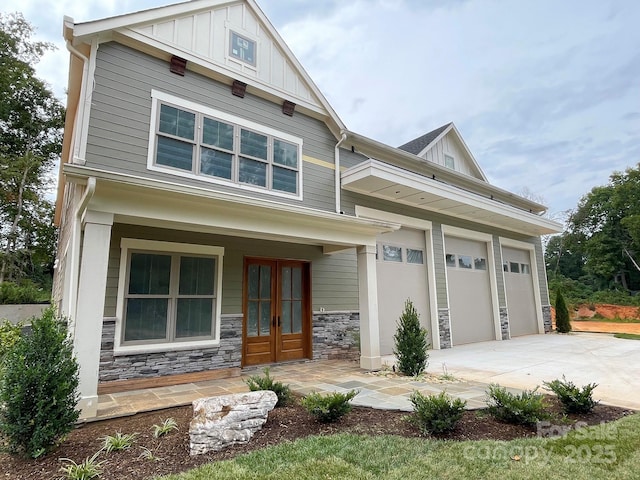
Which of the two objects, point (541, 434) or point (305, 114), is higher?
point (305, 114)

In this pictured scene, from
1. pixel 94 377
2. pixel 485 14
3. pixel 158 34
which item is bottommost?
pixel 94 377

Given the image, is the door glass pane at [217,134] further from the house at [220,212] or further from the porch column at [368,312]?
the porch column at [368,312]

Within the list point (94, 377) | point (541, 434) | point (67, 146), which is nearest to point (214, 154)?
point (94, 377)

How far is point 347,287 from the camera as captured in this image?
8.53 metres

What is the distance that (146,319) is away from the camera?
5.85 m

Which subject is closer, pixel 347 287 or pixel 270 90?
pixel 270 90

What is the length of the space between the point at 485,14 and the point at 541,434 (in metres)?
9.50

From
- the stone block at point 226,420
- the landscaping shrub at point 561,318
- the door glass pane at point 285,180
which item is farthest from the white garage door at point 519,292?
the stone block at point 226,420

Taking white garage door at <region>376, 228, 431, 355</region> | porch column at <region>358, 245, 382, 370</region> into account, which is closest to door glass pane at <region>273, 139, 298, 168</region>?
porch column at <region>358, 245, 382, 370</region>

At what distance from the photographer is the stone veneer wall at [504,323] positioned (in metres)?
11.9

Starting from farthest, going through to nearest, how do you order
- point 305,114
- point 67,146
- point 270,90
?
1. point 67,146
2. point 305,114
3. point 270,90

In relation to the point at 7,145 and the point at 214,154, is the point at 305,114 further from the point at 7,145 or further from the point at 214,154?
the point at 7,145

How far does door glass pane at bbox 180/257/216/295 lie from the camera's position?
6.32 metres

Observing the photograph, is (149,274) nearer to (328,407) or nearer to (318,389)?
(318,389)
